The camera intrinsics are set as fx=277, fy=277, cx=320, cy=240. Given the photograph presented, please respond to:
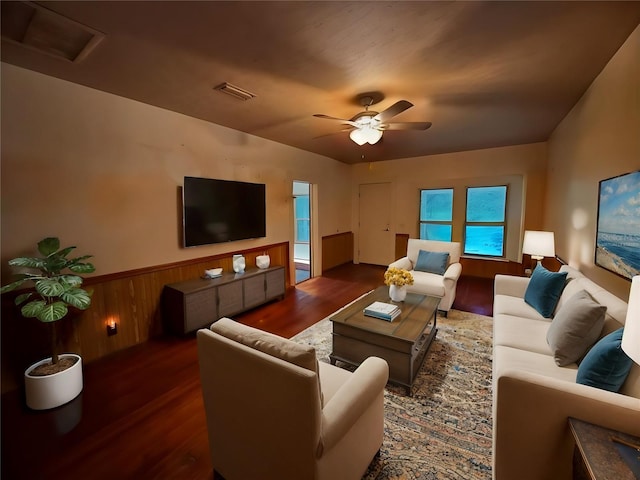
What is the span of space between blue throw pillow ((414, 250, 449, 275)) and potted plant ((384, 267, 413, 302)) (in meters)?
1.37

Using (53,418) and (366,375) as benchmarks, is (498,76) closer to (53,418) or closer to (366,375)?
(366,375)

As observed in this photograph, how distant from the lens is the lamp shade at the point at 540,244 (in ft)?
10.7

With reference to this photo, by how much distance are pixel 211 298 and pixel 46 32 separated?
2.51 m

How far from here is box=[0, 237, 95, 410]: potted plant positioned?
1.95 metres

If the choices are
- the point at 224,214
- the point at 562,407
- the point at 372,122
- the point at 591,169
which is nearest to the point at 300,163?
the point at 224,214

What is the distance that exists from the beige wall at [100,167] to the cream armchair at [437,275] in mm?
2610

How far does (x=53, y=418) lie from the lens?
6.37 feet

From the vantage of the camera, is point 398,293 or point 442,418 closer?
point 442,418

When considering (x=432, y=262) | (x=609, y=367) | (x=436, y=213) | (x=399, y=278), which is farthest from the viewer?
(x=436, y=213)

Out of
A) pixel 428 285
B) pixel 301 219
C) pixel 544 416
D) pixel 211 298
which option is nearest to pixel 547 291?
pixel 428 285

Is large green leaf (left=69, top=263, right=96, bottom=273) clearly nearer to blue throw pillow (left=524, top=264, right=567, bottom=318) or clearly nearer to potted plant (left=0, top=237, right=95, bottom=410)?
potted plant (left=0, top=237, right=95, bottom=410)

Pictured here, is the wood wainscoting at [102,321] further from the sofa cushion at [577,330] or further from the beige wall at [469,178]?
the beige wall at [469,178]

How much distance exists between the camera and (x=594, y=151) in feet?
8.16

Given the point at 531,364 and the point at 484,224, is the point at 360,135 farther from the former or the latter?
the point at 484,224
